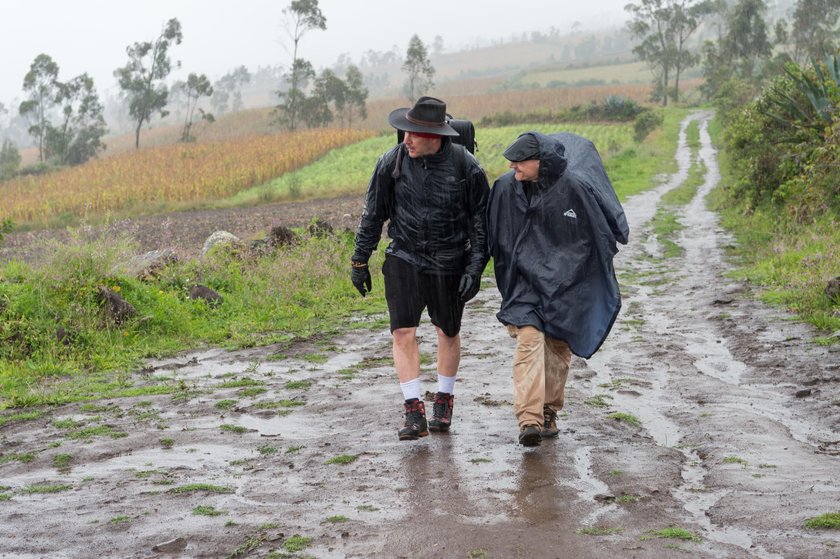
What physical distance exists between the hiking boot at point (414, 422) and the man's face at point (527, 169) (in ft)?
4.96

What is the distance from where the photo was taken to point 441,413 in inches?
234

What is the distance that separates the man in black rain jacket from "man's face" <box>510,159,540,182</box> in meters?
0.34

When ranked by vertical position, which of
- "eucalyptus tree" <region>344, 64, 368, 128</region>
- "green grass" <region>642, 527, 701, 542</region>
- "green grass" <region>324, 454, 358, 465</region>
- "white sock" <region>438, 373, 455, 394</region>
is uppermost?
"eucalyptus tree" <region>344, 64, 368, 128</region>

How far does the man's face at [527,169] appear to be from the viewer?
5398 mm

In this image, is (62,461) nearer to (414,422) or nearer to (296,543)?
(414,422)

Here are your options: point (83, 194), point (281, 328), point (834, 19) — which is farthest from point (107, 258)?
point (834, 19)

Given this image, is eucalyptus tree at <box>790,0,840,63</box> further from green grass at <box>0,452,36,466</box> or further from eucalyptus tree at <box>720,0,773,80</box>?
green grass at <box>0,452,36,466</box>

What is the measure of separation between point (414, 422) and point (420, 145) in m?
1.68

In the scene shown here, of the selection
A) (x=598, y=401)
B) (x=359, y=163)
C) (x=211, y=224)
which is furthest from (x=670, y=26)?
(x=598, y=401)

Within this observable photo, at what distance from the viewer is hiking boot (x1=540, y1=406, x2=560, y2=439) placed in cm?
575

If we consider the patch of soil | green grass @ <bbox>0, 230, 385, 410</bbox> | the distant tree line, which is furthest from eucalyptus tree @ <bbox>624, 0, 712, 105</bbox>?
green grass @ <bbox>0, 230, 385, 410</bbox>

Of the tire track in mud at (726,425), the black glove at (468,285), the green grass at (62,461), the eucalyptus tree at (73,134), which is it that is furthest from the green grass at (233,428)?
the eucalyptus tree at (73,134)

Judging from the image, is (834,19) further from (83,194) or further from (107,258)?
(107,258)

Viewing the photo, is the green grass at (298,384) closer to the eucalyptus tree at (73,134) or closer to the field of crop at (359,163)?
the field of crop at (359,163)
